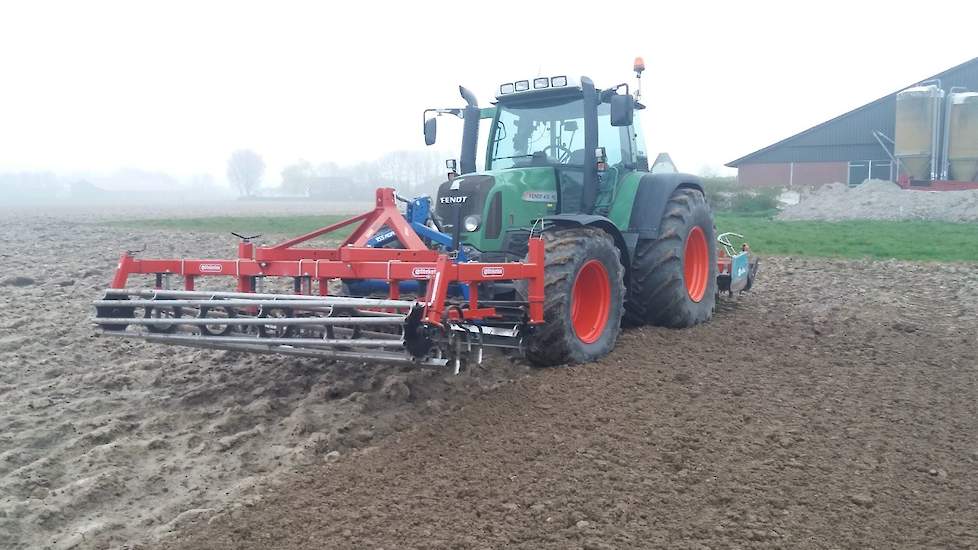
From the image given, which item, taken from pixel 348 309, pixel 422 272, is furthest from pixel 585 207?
pixel 348 309

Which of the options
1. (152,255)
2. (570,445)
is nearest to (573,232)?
(570,445)

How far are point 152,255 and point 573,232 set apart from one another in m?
12.5

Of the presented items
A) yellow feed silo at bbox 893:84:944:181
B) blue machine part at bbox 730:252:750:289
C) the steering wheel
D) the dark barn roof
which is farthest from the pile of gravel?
the steering wheel

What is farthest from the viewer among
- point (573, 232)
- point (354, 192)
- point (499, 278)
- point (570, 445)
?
point (354, 192)

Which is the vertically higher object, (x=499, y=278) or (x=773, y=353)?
(x=499, y=278)

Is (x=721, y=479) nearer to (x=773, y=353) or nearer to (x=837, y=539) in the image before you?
(x=837, y=539)

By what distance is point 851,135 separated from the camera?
36.8m

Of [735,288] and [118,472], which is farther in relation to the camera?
[735,288]

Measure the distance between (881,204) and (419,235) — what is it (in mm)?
27286

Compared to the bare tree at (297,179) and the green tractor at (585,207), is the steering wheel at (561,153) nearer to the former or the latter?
the green tractor at (585,207)

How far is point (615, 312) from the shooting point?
653cm

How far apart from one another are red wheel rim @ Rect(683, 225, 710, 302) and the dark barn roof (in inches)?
1240

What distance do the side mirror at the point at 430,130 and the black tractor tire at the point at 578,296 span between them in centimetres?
193

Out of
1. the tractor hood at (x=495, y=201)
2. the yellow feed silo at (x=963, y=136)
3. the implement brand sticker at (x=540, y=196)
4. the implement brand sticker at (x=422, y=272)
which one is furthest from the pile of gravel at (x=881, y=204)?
the implement brand sticker at (x=422, y=272)
